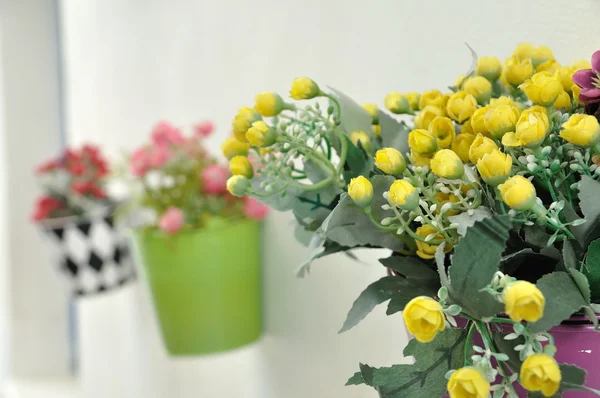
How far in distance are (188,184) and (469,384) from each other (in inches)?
25.1

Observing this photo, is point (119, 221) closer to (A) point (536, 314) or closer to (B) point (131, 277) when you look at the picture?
(B) point (131, 277)

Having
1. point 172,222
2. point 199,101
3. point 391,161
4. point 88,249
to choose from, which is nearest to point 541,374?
point 391,161

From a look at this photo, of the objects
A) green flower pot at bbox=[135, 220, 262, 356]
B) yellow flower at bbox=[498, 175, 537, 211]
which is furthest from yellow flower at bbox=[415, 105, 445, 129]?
green flower pot at bbox=[135, 220, 262, 356]

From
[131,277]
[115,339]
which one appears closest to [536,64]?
[131,277]

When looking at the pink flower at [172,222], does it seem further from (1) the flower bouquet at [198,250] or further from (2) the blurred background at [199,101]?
(2) the blurred background at [199,101]

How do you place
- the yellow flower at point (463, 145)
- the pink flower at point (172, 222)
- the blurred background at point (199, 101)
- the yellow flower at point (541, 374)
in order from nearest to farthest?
the yellow flower at point (541, 374) → the yellow flower at point (463, 145) → the blurred background at point (199, 101) → the pink flower at point (172, 222)

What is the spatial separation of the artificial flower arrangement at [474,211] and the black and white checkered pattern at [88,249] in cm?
79

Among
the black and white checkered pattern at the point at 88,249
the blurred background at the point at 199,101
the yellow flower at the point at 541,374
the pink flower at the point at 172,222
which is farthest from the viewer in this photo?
the black and white checkered pattern at the point at 88,249

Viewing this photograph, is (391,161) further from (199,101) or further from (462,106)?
(199,101)

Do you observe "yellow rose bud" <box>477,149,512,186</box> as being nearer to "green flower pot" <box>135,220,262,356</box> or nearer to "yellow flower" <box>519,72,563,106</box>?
"yellow flower" <box>519,72,563,106</box>

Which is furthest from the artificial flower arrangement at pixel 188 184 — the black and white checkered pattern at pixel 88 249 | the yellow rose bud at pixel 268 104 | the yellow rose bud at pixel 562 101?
the yellow rose bud at pixel 562 101

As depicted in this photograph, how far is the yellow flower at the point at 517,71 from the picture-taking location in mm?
339

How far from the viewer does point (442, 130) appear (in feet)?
1.06

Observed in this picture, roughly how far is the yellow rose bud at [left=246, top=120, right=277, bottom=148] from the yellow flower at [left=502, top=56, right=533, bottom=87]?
0.15 m
